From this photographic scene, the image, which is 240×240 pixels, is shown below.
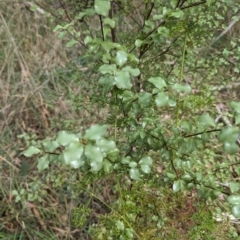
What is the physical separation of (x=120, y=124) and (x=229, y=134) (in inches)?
20.0

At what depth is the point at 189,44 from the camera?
1326 millimetres

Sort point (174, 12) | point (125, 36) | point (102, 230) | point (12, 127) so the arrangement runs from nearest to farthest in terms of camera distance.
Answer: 1. point (174, 12)
2. point (102, 230)
3. point (125, 36)
4. point (12, 127)

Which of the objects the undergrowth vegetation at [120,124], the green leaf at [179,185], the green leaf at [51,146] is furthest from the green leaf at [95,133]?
the green leaf at [179,185]

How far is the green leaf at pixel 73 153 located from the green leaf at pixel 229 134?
10.5 inches

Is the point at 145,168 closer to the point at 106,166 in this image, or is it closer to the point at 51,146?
the point at 106,166

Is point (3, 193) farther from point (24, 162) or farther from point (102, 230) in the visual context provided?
point (102, 230)

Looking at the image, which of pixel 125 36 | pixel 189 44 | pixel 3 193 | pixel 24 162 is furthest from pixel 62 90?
pixel 189 44

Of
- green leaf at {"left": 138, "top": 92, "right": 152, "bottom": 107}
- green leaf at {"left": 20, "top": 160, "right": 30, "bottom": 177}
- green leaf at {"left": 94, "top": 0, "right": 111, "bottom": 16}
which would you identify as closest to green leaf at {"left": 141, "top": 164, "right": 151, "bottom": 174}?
green leaf at {"left": 138, "top": 92, "right": 152, "bottom": 107}

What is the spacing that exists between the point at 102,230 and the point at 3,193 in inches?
42.4

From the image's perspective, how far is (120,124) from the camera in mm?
1176

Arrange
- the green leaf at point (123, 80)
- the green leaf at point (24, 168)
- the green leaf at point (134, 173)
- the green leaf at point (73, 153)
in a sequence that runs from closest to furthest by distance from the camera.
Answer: the green leaf at point (73, 153) → the green leaf at point (123, 80) → the green leaf at point (134, 173) → the green leaf at point (24, 168)

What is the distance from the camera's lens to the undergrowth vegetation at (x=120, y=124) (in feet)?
2.99

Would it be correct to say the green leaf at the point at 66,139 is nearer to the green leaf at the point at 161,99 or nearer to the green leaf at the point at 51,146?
the green leaf at the point at 51,146

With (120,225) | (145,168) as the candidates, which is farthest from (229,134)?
(120,225)
